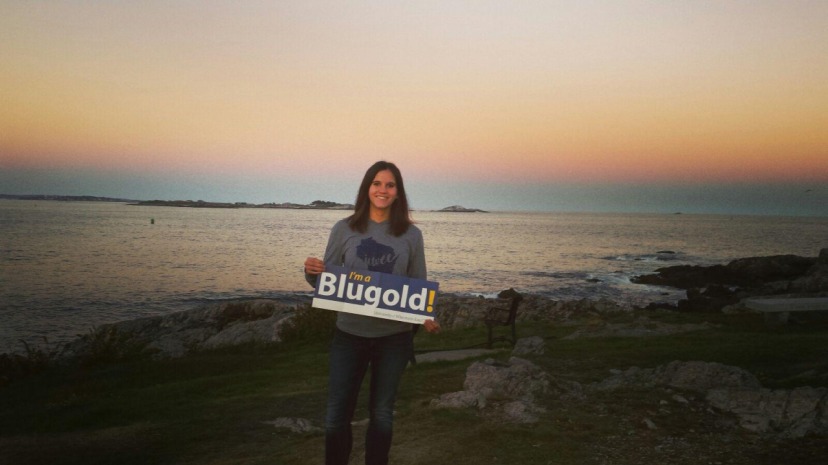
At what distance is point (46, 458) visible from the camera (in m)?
6.23

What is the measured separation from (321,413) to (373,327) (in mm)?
3735

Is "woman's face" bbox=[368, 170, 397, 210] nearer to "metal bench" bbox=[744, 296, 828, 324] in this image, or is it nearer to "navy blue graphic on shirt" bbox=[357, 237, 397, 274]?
"navy blue graphic on shirt" bbox=[357, 237, 397, 274]

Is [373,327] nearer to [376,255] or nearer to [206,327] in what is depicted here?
[376,255]

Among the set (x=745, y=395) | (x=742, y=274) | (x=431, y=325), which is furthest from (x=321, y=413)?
(x=742, y=274)

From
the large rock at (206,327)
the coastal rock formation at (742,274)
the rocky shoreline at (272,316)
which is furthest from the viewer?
the coastal rock formation at (742,274)

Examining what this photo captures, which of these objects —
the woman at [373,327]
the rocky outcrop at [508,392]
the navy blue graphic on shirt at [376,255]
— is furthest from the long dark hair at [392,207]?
the rocky outcrop at [508,392]

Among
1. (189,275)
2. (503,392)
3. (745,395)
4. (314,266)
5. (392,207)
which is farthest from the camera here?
(189,275)

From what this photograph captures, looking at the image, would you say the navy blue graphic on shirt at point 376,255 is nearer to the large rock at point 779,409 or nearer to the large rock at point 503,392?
the large rock at point 503,392

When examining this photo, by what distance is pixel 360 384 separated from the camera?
14.5ft

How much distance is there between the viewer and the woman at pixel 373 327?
14.4 ft

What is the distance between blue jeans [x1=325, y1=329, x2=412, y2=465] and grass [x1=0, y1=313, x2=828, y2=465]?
4.07 ft

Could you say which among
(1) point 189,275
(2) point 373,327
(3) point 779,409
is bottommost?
(1) point 189,275

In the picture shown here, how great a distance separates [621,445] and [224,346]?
13462 mm

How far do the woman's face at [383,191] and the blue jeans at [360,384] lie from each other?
1.11 metres
